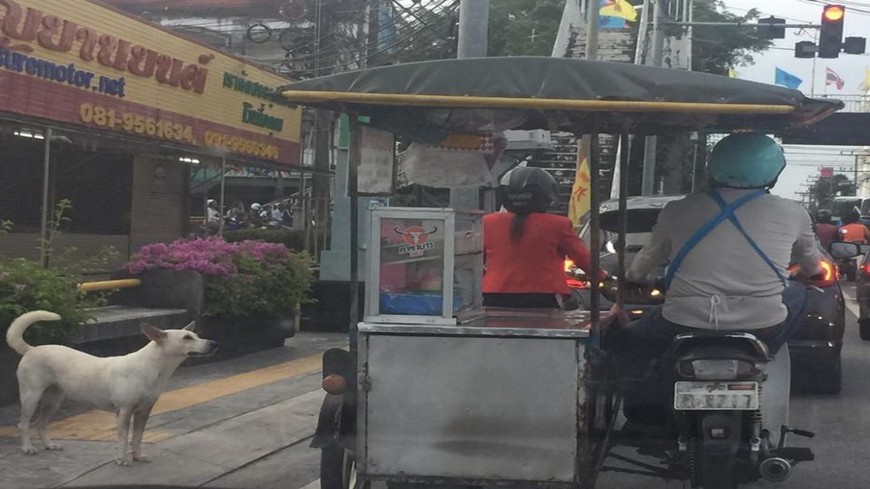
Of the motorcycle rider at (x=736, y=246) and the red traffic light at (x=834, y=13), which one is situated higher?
the red traffic light at (x=834, y=13)

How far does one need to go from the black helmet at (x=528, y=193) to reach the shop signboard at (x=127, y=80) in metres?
7.96

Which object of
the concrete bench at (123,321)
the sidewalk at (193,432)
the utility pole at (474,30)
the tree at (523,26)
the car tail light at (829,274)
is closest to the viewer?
the sidewalk at (193,432)

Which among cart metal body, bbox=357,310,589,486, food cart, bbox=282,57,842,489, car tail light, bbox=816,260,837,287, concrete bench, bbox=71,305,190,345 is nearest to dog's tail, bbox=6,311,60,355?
concrete bench, bbox=71,305,190,345

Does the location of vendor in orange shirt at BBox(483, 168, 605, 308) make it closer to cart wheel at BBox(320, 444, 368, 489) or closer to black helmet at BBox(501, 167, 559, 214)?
black helmet at BBox(501, 167, 559, 214)

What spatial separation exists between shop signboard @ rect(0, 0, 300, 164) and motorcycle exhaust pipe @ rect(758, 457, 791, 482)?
9.95 m

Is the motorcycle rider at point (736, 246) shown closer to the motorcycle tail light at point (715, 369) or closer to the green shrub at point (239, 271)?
the motorcycle tail light at point (715, 369)

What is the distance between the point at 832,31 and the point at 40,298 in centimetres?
1635

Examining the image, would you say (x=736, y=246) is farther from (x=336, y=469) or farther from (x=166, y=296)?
(x=166, y=296)

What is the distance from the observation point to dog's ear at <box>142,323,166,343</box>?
6.23m

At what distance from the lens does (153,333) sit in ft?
20.6

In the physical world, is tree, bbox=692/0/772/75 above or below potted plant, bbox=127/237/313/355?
above

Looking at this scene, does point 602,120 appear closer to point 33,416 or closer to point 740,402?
point 740,402

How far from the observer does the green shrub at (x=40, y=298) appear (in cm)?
739

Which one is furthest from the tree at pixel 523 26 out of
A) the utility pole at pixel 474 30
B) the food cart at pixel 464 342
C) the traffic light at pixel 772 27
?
the food cart at pixel 464 342
